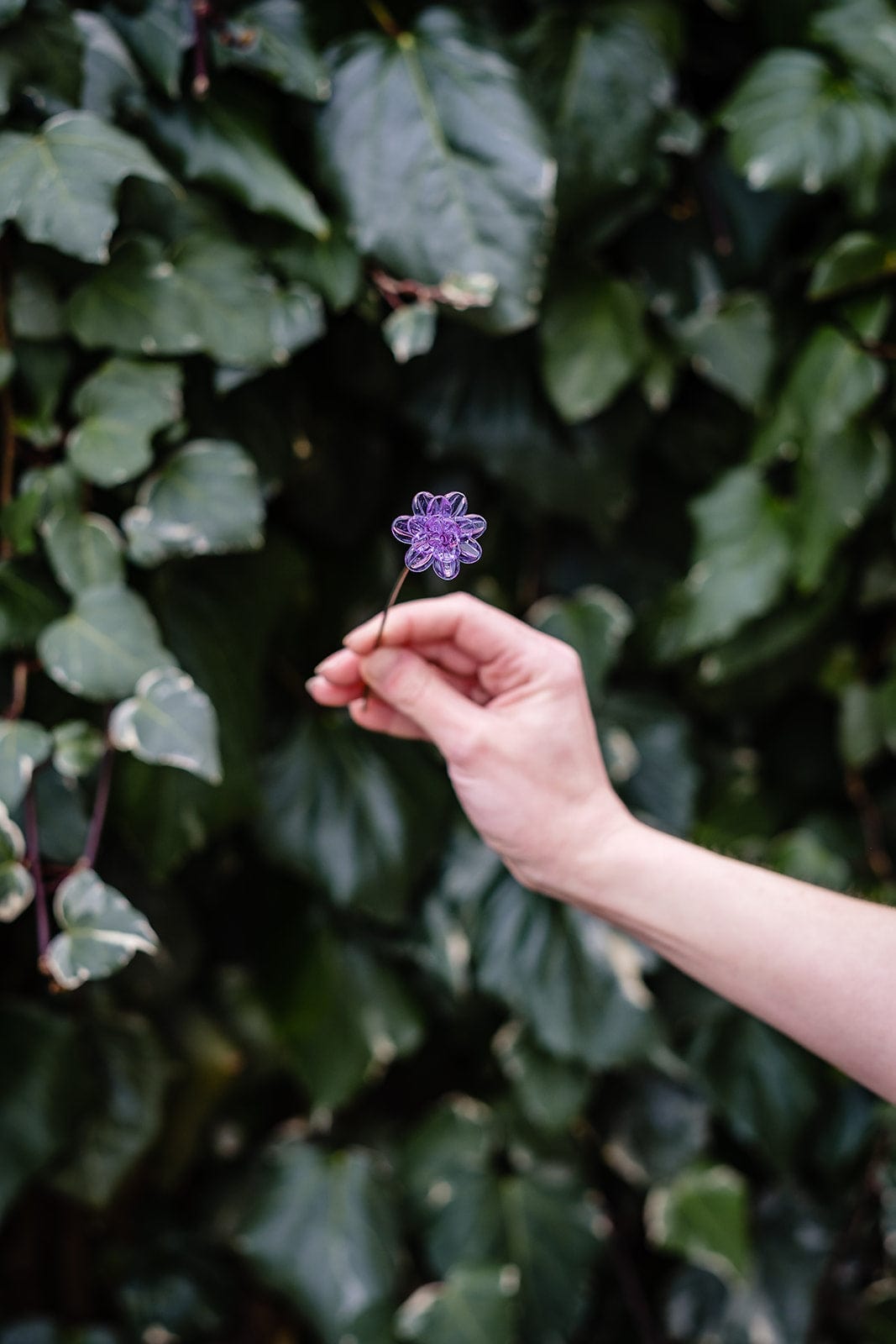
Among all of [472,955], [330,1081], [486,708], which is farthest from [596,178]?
[330,1081]

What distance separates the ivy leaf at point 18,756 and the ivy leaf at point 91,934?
2.5 inches

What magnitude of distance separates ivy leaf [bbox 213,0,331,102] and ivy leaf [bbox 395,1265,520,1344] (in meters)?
0.98

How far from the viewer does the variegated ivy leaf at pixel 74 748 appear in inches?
27.1

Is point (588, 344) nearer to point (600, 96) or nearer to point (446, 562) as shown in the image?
point (600, 96)

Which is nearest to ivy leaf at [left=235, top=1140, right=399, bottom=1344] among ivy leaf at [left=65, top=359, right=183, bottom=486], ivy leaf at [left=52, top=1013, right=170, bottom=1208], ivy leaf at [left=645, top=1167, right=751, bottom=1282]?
ivy leaf at [left=52, top=1013, right=170, bottom=1208]

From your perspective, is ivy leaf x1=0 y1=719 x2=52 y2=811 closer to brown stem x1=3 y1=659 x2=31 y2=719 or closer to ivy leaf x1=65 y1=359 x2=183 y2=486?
brown stem x1=3 y1=659 x2=31 y2=719

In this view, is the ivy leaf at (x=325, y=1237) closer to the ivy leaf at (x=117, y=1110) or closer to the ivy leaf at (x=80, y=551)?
the ivy leaf at (x=117, y=1110)

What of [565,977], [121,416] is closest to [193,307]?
[121,416]

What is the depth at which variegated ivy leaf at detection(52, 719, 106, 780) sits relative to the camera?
2.26ft

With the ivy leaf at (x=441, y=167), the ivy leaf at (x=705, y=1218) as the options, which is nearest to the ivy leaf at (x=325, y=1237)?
the ivy leaf at (x=705, y=1218)

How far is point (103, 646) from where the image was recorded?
2.24 feet

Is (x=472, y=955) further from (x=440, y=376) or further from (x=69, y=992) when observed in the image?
(x=440, y=376)

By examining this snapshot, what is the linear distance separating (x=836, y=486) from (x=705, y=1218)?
69cm

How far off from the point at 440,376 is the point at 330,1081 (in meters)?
0.65
